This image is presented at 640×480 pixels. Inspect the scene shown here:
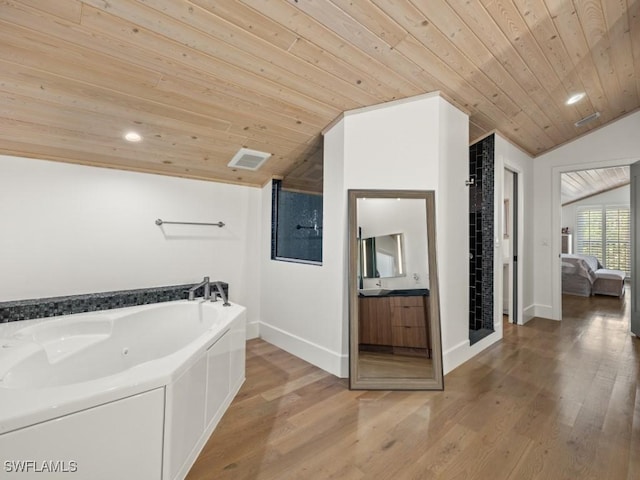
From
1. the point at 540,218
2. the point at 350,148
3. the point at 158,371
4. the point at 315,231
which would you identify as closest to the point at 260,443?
the point at 158,371

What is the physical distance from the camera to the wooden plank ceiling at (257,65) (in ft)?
4.97

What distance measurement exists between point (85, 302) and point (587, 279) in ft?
25.6

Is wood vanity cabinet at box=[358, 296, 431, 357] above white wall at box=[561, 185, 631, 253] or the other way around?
the other way around

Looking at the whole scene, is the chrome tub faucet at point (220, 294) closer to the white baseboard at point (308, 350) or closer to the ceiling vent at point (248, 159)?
the white baseboard at point (308, 350)

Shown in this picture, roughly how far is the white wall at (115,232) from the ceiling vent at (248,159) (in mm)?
402

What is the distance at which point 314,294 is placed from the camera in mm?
Result: 2713

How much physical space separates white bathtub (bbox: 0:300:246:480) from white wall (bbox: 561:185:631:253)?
10.0m

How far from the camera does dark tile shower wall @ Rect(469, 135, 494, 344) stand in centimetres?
341

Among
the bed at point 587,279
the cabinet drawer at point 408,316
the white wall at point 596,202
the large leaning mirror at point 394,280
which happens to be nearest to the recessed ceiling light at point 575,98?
the large leaning mirror at point 394,280

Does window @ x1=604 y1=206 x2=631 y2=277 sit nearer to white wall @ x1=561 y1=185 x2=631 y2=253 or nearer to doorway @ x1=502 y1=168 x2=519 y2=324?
white wall @ x1=561 y1=185 x2=631 y2=253

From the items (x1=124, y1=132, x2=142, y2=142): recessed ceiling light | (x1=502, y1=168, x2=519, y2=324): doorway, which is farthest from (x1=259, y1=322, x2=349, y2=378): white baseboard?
(x1=502, y1=168, x2=519, y2=324): doorway

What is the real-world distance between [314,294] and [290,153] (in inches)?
54.6

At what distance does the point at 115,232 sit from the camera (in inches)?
104

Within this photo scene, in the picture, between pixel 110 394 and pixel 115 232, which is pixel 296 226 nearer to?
pixel 115 232
